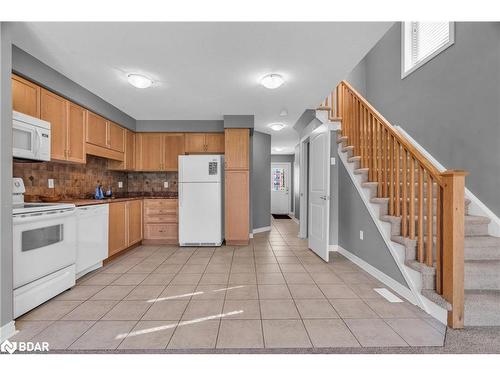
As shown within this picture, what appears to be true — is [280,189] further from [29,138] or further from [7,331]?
[7,331]

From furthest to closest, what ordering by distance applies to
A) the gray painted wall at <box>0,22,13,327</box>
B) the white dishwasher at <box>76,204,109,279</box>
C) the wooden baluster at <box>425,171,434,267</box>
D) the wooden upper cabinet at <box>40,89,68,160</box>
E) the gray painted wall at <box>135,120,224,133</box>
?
the gray painted wall at <box>135,120,224,133</box>
the white dishwasher at <box>76,204,109,279</box>
the wooden upper cabinet at <box>40,89,68,160</box>
the wooden baluster at <box>425,171,434,267</box>
the gray painted wall at <box>0,22,13,327</box>

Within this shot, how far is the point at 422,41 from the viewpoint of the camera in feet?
12.6

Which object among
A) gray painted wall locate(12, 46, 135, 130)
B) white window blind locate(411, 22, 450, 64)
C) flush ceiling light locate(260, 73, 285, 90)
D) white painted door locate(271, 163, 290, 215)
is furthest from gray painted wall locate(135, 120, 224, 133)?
white painted door locate(271, 163, 290, 215)

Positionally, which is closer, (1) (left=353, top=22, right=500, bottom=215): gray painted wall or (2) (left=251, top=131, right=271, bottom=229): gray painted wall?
(1) (left=353, top=22, right=500, bottom=215): gray painted wall

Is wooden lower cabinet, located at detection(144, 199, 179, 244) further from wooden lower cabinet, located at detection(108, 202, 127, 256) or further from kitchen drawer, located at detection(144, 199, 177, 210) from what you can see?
wooden lower cabinet, located at detection(108, 202, 127, 256)

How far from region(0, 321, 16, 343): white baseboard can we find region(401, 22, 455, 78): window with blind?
5.25m

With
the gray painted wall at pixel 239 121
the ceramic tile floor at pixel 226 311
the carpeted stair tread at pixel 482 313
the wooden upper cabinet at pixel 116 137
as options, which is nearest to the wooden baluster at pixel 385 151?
the ceramic tile floor at pixel 226 311

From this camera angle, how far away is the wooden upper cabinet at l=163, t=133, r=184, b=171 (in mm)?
4906

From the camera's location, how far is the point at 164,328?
1.92 m

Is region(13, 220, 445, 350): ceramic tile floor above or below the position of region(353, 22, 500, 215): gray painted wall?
below

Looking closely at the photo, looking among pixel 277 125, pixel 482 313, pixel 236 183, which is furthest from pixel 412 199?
pixel 277 125

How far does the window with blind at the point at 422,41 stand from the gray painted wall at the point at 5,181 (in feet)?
14.9

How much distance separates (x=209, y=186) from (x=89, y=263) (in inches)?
82.8

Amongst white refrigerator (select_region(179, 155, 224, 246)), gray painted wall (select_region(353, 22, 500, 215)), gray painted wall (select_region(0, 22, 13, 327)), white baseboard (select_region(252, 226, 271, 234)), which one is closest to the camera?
gray painted wall (select_region(0, 22, 13, 327))
